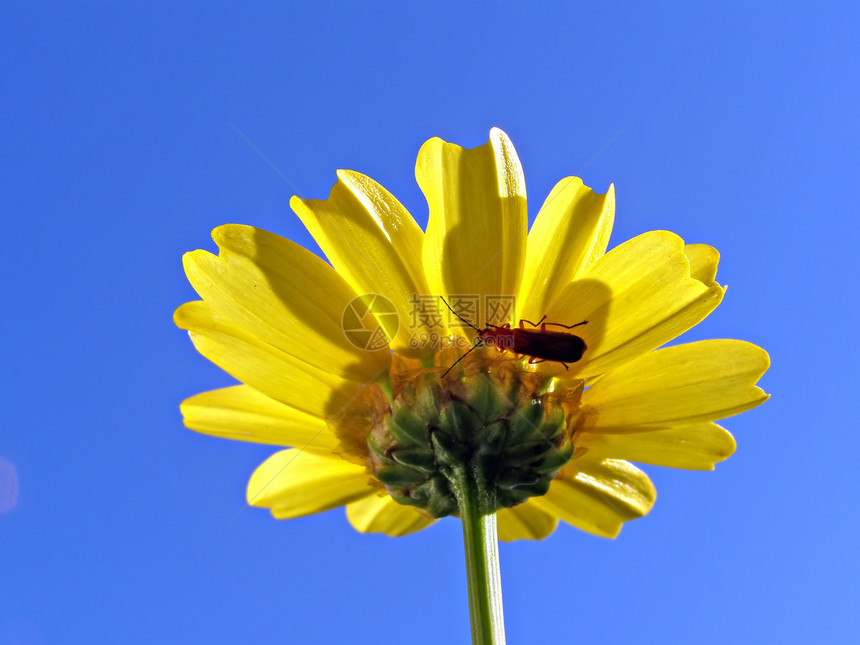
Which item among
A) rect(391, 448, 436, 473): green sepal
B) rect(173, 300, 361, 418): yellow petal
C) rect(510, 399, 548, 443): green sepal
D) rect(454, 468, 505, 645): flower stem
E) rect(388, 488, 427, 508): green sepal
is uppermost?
rect(173, 300, 361, 418): yellow petal

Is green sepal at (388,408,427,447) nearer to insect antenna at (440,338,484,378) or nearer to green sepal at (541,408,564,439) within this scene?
insect antenna at (440,338,484,378)

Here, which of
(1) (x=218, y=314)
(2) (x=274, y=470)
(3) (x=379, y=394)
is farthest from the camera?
(2) (x=274, y=470)

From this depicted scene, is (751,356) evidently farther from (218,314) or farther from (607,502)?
(218,314)

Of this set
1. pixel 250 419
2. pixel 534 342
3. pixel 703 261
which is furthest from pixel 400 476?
pixel 703 261

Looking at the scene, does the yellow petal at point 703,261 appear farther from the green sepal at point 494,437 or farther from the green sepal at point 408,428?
the green sepal at point 408,428

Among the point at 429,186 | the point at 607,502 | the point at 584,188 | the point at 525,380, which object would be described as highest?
the point at 584,188

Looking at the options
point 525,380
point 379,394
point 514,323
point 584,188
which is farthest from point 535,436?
point 584,188

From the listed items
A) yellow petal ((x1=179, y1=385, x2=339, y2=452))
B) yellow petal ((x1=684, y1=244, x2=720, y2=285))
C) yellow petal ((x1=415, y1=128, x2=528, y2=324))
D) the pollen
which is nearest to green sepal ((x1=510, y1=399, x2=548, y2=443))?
the pollen
